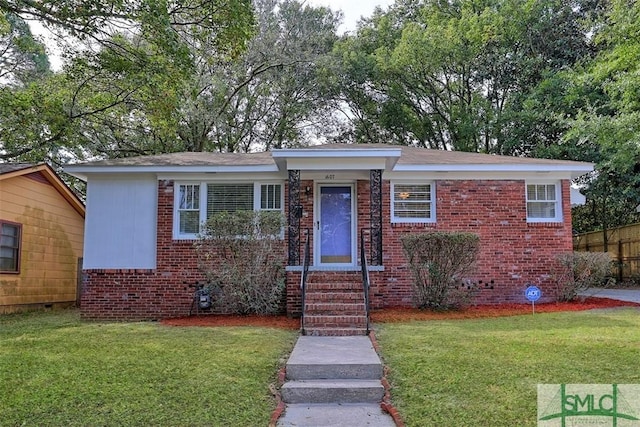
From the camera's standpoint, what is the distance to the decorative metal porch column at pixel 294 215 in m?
10.2

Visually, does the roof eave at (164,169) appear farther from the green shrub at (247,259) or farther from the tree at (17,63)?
the tree at (17,63)

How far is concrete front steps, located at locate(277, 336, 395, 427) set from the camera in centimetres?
461

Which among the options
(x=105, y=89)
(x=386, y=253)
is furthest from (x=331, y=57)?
(x=386, y=253)

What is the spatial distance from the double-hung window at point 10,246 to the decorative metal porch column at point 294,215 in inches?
279

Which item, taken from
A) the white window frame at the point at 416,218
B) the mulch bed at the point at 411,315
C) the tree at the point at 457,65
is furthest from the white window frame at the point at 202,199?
the tree at the point at 457,65

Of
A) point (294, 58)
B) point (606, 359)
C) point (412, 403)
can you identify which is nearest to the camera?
point (412, 403)

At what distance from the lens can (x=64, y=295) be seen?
14.8m

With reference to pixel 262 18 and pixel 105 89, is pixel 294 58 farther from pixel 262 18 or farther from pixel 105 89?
pixel 105 89

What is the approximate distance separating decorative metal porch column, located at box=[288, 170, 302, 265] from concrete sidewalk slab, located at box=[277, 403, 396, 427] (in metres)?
5.35

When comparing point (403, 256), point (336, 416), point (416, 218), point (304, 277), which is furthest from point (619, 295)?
point (336, 416)

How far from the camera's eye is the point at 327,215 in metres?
11.4

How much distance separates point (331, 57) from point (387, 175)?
12362 millimetres

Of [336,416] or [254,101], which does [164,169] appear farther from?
[254,101]
